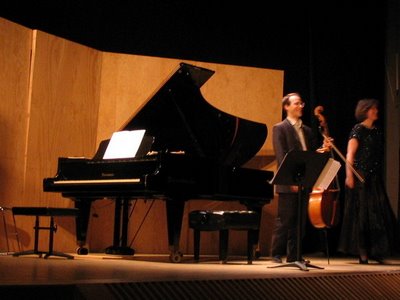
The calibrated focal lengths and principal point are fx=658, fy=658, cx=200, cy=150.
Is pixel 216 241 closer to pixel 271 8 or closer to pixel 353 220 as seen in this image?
pixel 353 220

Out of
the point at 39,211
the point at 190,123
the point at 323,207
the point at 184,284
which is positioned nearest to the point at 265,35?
the point at 190,123

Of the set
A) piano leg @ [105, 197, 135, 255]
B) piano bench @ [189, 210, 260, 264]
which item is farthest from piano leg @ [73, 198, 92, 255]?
piano bench @ [189, 210, 260, 264]

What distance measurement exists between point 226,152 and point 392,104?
306cm

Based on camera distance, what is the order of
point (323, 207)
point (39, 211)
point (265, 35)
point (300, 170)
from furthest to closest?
point (265, 35)
point (323, 207)
point (39, 211)
point (300, 170)

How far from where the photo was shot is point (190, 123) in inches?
233

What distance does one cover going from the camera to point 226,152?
20.3 ft

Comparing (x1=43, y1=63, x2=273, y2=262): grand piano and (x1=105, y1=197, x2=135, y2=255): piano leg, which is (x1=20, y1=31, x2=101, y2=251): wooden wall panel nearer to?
(x1=43, y1=63, x2=273, y2=262): grand piano

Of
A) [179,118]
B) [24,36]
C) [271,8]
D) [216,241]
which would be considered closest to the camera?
[179,118]

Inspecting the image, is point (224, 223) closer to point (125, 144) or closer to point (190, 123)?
point (190, 123)

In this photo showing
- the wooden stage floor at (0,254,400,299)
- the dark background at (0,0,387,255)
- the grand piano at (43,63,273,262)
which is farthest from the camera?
the dark background at (0,0,387,255)

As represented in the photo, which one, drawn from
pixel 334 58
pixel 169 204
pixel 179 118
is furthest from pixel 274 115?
pixel 169 204

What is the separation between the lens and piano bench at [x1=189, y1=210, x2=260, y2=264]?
18.8 ft

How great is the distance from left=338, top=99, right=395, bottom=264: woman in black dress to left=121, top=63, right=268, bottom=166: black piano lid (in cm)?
94

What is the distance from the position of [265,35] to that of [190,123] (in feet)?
8.03
